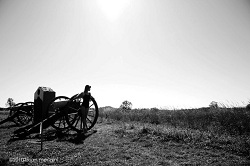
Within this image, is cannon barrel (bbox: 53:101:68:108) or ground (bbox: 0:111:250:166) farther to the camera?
cannon barrel (bbox: 53:101:68:108)

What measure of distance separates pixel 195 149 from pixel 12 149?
5.80m

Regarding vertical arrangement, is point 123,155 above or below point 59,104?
below

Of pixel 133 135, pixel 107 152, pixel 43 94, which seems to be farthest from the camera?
pixel 43 94

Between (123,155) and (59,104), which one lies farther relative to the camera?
(59,104)

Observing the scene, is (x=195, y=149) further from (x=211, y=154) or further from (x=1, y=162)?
(x=1, y=162)

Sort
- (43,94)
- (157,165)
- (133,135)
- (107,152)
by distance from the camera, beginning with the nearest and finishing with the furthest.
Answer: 1. (157,165)
2. (107,152)
3. (133,135)
4. (43,94)

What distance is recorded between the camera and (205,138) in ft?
18.0

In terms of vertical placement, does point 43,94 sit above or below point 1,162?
above

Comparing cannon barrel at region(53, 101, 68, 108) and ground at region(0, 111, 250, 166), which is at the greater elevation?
cannon barrel at region(53, 101, 68, 108)

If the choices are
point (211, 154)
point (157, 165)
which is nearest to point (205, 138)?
point (211, 154)

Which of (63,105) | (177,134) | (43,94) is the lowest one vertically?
(177,134)

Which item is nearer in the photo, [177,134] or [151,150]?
[151,150]

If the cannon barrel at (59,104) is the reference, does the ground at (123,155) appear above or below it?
below

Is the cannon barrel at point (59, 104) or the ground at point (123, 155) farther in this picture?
the cannon barrel at point (59, 104)
